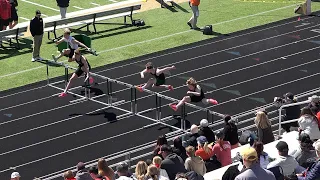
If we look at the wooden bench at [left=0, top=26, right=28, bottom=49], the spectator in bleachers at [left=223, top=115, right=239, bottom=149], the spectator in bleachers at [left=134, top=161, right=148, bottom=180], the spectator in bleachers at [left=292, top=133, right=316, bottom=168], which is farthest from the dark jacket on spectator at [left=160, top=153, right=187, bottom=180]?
the wooden bench at [left=0, top=26, right=28, bottom=49]

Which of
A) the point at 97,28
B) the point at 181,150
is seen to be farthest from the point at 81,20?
the point at 181,150

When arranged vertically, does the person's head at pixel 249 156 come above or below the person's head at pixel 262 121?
above

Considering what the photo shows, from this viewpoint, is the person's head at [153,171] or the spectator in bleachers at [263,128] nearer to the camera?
the person's head at [153,171]

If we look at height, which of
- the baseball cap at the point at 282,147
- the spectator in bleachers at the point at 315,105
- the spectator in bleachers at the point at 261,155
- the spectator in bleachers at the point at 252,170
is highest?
the spectator in bleachers at the point at 252,170

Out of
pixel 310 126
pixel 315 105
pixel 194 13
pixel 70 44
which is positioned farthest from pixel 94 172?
pixel 194 13

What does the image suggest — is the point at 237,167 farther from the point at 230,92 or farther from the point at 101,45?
the point at 101,45

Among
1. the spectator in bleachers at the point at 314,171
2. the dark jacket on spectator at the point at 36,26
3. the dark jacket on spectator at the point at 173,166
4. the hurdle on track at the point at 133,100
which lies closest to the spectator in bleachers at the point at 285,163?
the spectator in bleachers at the point at 314,171

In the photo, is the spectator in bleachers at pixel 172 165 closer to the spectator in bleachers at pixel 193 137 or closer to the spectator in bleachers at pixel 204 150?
the spectator in bleachers at pixel 204 150

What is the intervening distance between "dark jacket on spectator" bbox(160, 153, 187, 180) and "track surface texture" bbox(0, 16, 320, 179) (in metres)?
4.40

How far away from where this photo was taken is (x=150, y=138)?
21.6 metres

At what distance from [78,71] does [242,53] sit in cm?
626

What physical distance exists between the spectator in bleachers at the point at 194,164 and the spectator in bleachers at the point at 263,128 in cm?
265

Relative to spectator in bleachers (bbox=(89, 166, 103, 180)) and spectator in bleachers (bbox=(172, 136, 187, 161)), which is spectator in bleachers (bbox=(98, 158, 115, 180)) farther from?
spectator in bleachers (bbox=(172, 136, 187, 161))

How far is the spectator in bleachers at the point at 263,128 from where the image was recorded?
705 inches
